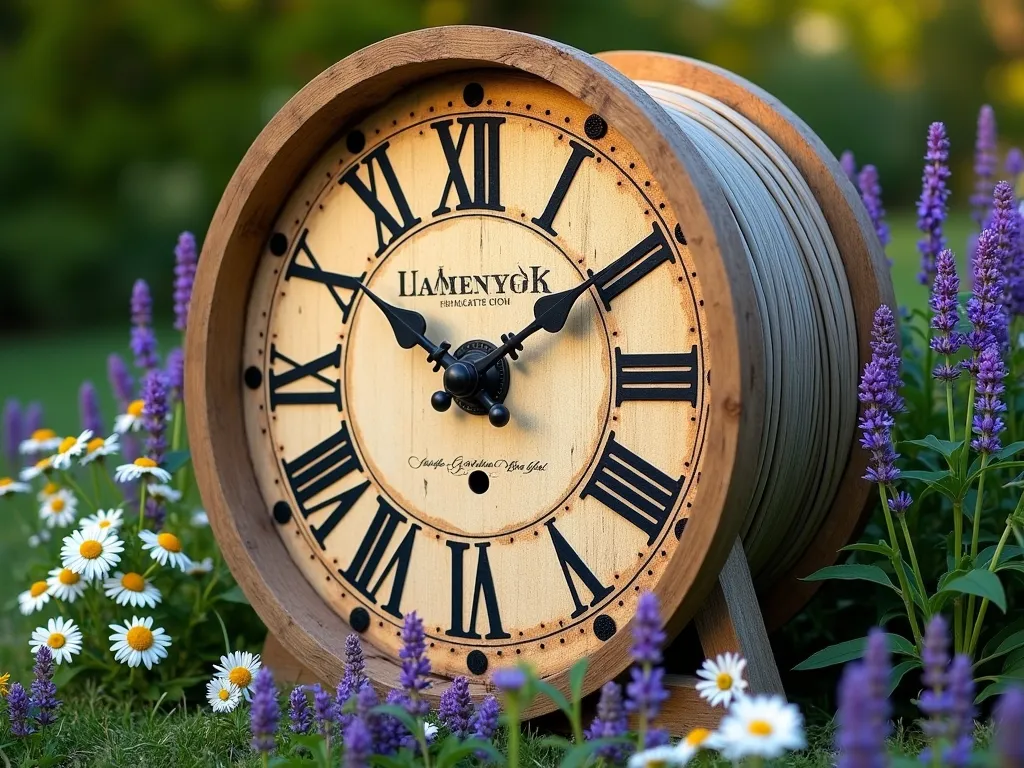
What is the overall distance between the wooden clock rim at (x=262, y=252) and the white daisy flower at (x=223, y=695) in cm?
22

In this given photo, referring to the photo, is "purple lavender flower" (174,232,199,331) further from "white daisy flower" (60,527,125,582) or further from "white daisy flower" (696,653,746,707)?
"white daisy flower" (696,653,746,707)

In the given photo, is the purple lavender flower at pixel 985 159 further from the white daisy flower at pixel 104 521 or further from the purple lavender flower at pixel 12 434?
the purple lavender flower at pixel 12 434

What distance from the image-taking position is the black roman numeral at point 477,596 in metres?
2.85

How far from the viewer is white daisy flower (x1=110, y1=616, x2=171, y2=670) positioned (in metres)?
3.07

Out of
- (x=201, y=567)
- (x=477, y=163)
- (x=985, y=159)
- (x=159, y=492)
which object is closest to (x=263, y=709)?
(x=477, y=163)

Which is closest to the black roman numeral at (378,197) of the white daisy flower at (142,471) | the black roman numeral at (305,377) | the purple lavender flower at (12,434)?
the black roman numeral at (305,377)

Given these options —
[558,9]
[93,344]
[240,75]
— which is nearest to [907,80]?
[558,9]

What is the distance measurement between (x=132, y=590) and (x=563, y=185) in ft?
5.00

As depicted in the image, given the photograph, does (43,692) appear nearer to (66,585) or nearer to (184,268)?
(66,585)

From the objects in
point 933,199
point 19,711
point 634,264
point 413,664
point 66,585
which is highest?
point 933,199

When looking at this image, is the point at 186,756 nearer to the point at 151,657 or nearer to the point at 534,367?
the point at 151,657

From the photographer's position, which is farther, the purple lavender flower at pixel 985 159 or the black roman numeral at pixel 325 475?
the purple lavender flower at pixel 985 159

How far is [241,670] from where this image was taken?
286 centimetres

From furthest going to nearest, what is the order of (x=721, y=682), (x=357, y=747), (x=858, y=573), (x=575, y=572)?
(x=575, y=572), (x=858, y=573), (x=721, y=682), (x=357, y=747)
